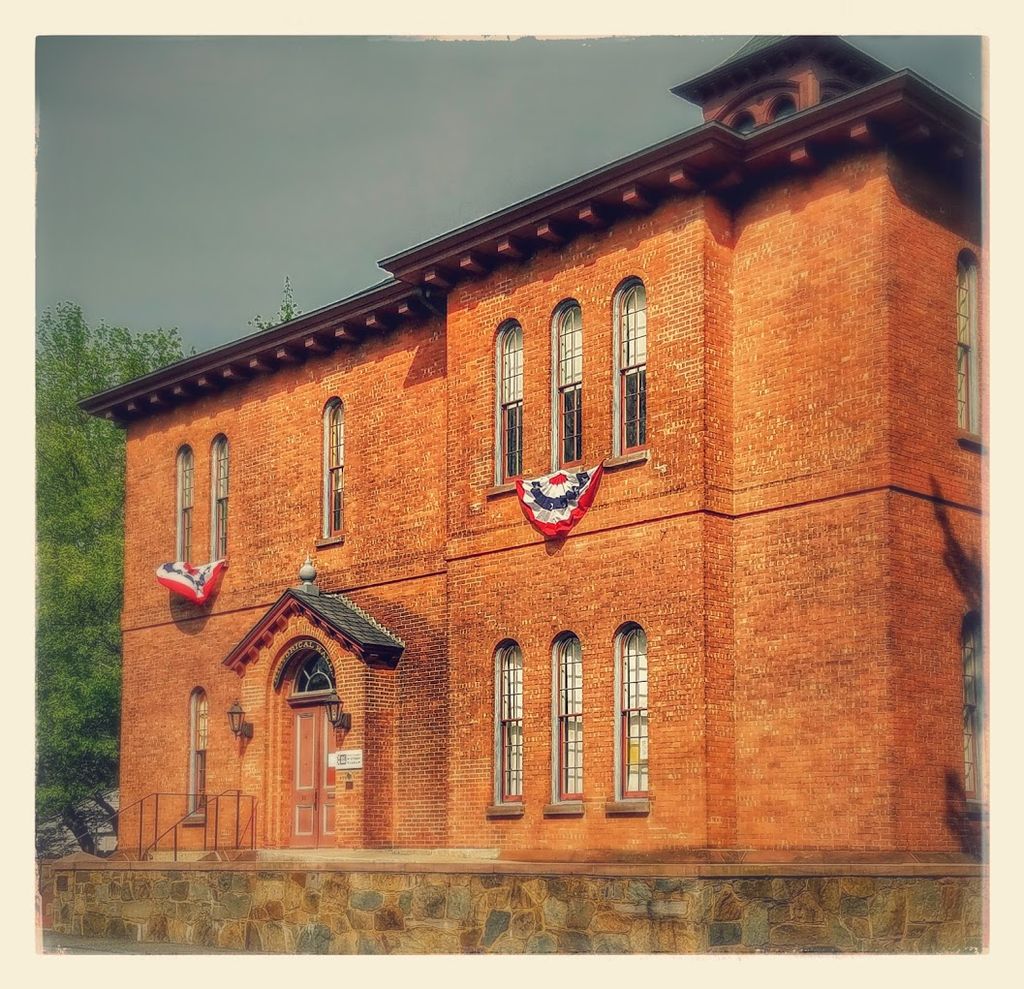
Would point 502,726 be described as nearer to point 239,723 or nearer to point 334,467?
point 239,723

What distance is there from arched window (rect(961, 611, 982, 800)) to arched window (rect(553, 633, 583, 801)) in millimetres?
4892

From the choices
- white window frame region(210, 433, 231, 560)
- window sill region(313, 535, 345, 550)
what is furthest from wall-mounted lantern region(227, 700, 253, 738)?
white window frame region(210, 433, 231, 560)

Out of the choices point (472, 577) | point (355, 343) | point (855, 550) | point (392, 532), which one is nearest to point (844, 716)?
point (855, 550)

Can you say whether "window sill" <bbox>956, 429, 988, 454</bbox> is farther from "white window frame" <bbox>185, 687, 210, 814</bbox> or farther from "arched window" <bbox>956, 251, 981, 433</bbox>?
"white window frame" <bbox>185, 687, 210, 814</bbox>

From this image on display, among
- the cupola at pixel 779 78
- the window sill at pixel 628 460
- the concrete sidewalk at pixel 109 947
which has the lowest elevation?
the concrete sidewalk at pixel 109 947

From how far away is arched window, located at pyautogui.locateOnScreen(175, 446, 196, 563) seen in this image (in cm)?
3095

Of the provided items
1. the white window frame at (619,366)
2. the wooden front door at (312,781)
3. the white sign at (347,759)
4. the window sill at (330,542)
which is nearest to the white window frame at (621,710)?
the white window frame at (619,366)

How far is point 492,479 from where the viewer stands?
24109mm

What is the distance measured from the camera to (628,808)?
69.7 ft

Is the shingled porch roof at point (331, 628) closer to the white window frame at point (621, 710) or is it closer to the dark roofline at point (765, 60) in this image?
the white window frame at point (621, 710)

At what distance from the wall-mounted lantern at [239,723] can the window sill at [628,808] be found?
790 centimetres

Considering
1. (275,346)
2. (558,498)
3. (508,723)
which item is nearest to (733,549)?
(558,498)

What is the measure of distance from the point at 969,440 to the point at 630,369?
4411 millimetres

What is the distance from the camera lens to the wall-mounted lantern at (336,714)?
25297 millimetres
